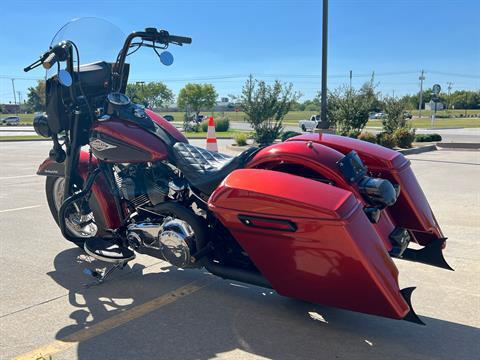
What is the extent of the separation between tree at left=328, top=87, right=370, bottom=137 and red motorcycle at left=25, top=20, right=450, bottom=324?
530 inches

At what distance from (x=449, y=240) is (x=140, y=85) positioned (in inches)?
147

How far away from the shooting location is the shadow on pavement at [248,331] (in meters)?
2.81

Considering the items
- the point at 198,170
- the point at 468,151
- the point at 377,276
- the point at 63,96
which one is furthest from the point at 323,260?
the point at 468,151

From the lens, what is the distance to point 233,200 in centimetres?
284

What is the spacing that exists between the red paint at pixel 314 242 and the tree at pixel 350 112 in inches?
565

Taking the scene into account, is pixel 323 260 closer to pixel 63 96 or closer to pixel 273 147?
pixel 273 147

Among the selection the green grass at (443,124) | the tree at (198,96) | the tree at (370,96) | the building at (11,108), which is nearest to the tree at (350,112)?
the tree at (370,96)

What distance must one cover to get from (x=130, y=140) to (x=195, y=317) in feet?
4.64

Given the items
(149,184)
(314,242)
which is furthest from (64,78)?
(314,242)

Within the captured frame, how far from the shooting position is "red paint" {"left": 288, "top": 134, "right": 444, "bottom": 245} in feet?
10.6

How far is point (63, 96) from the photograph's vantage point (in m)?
4.02

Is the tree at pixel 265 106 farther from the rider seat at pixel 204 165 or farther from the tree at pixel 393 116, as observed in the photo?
the rider seat at pixel 204 165

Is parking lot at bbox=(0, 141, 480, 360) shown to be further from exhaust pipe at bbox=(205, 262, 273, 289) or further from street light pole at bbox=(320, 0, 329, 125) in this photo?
street light pole at bbox=(320, 0, 329, 125)

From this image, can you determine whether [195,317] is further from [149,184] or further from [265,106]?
[265,106]
